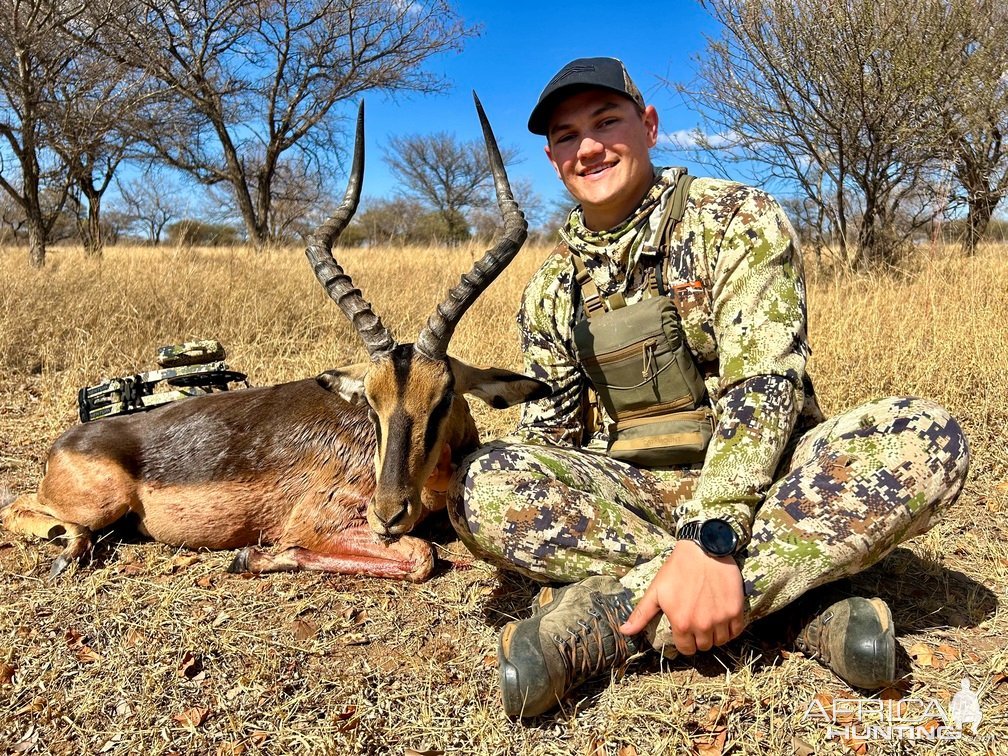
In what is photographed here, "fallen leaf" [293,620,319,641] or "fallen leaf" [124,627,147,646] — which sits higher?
"fallen leaf" [124,627,147,646]

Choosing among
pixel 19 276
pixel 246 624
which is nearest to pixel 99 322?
pixel 19 276

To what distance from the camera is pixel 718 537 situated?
2514mm

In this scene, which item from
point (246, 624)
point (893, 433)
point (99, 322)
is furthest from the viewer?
point (99, 322)

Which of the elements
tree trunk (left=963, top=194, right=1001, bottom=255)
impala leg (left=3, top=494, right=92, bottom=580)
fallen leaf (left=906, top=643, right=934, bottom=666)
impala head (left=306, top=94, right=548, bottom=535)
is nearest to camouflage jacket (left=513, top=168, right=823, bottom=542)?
impala head (left=306, top=94, right=548, bottom=535)

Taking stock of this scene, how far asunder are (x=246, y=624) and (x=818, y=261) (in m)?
9.24

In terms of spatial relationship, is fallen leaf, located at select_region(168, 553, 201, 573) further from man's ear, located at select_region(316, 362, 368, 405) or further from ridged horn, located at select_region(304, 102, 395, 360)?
ridged horn, located at select_region(304, 102, 395, 360)

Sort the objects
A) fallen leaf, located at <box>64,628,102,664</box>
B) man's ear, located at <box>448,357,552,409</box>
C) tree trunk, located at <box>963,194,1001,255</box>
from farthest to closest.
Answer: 1. tree trunk, located at <box>963,194,1001,255</box>
2. man's ear, located at <box>448,357,552,409</box>
3. fallen leaf, located at <box>64,628,102,664</box>

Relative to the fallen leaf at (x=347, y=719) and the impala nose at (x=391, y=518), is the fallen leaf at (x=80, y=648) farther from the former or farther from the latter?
the impala nose at (x=391, y=518)

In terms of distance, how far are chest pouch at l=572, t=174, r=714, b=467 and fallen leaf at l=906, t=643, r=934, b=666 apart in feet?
3.66

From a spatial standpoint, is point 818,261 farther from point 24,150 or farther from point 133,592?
point 24,150

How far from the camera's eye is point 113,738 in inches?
110

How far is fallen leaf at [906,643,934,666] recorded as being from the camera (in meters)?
2.86

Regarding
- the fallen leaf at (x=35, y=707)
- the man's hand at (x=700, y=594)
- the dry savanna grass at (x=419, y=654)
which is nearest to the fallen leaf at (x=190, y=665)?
the dry savanna grass at (x=419, y=654)
